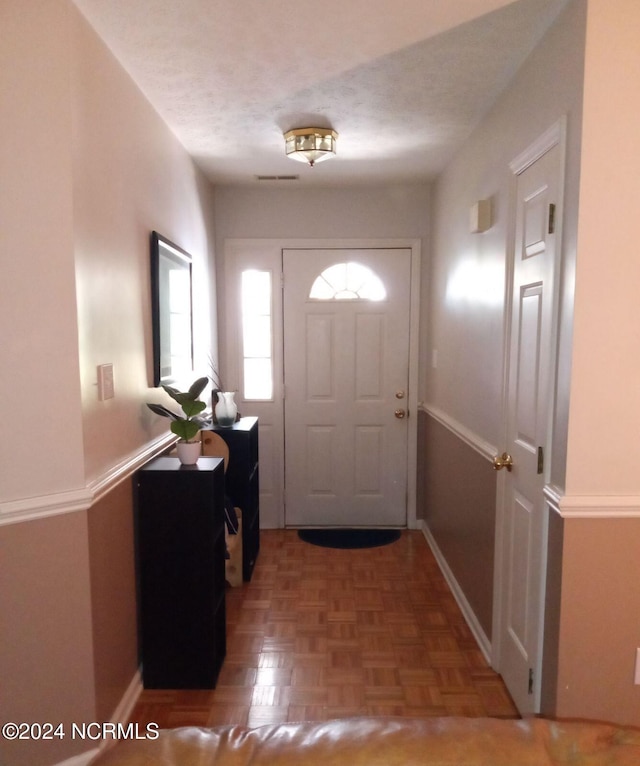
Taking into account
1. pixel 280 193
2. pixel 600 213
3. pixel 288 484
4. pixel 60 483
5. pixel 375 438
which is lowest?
pixel 288 484

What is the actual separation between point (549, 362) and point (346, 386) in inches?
90.4

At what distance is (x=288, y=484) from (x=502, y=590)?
205cm

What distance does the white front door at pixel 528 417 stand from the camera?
183 centimetres

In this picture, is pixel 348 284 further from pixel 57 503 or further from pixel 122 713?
pixel 122 713

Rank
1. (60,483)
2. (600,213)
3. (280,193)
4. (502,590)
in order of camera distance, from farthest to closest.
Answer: (280,193) < (502,590) < (60,483) < (600,213)

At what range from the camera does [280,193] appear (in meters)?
3.93

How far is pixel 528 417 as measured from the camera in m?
2.01

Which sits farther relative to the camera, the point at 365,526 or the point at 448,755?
the point at 365,526

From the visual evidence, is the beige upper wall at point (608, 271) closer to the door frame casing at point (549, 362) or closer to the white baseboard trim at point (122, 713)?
the door frame casing at point (549, 362)

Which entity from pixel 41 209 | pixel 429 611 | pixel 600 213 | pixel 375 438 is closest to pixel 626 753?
pixel 600 213

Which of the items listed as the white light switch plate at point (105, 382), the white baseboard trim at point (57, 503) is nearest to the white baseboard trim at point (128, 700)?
the white baseboard trim at point (57, 503)

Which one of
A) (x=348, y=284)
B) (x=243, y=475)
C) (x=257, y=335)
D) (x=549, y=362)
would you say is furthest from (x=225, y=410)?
(x=549, y=362)

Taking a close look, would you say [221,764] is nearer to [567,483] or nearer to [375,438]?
[567,483]

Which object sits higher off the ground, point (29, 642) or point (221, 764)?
point (221, 764)
